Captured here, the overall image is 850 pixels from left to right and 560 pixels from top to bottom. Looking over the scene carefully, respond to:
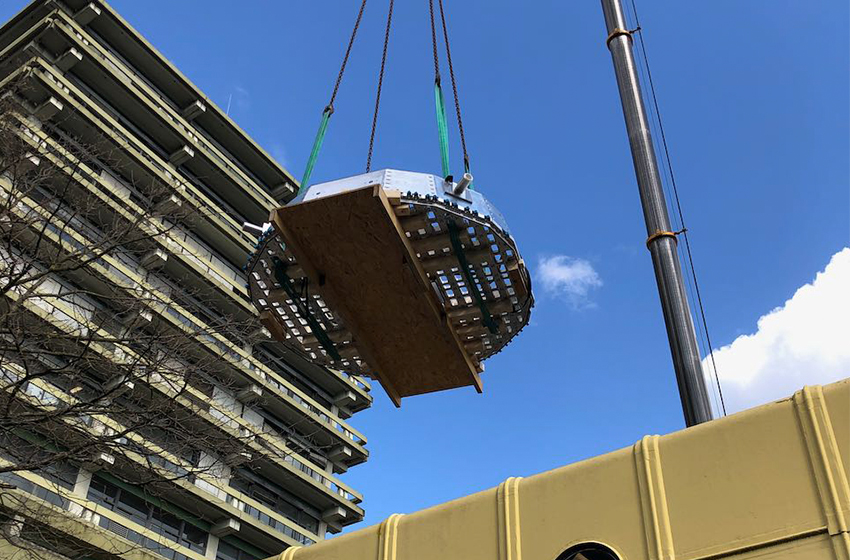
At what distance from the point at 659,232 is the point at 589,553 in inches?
296

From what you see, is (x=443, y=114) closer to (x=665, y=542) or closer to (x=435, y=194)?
(x=435, y=194)

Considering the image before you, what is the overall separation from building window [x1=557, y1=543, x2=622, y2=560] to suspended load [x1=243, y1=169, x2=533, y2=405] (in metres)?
3.74

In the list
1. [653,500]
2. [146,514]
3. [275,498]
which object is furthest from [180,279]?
[653,500]

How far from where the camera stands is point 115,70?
47.6m

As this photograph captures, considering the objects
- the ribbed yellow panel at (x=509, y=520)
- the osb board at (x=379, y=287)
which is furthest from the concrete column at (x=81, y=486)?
the ribbed yellow panel at (x=509, y=520)

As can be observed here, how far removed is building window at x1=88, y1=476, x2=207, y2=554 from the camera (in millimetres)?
38216

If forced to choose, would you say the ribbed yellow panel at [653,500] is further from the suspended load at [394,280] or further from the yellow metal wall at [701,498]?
the suspended load at [394,280]

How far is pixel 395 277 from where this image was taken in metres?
12.0

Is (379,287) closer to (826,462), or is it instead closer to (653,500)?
(653,500)

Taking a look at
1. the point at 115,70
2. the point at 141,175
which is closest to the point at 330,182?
the point at 141,175

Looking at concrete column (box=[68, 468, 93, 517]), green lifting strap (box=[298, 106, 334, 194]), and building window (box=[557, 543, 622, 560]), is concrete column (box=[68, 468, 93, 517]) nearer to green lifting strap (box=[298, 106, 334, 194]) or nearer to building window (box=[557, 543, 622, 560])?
green lifting strap (box=[298, 106, 334, 194])

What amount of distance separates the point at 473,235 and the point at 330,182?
2.04 meters

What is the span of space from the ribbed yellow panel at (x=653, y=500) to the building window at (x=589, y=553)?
0.46 meters

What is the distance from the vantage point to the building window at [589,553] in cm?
957
